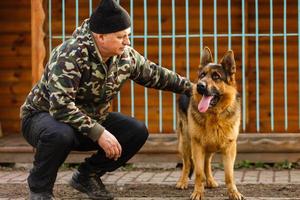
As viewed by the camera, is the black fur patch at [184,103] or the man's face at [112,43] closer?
the man's face at [112,43]

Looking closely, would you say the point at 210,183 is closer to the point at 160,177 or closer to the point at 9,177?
the point at 160,177

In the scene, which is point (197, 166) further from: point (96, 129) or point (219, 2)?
point (219, 2)

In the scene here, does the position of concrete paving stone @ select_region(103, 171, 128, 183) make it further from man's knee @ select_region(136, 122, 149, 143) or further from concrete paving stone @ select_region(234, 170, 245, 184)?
man's knee @ select_region(136, 122, 149, 143)

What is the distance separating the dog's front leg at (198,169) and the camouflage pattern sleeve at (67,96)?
48.4 inches

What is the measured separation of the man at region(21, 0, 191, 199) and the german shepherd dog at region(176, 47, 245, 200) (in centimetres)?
64

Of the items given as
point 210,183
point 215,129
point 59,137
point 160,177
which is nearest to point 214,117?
point 215,129

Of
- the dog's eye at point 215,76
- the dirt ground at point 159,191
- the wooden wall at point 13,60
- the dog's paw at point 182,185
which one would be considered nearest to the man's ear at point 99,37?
the dog's eye at point 215,76

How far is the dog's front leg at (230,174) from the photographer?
625 centimetres

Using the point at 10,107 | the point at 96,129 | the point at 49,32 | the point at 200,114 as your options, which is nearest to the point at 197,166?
the point at 200,114

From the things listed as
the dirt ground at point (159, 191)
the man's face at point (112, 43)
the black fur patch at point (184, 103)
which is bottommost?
the dirt ground at point (159, 191)

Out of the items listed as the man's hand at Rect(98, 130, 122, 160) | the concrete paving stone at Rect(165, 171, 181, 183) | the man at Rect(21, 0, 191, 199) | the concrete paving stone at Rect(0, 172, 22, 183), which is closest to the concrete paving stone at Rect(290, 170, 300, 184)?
the concrete paving stone at Rect(165, 171, 181, 183)

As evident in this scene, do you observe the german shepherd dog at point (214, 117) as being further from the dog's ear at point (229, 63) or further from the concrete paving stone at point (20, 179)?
the concrete paving stone at point (20, 179)

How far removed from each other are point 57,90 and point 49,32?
3190 mm

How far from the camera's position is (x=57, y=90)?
550cm
